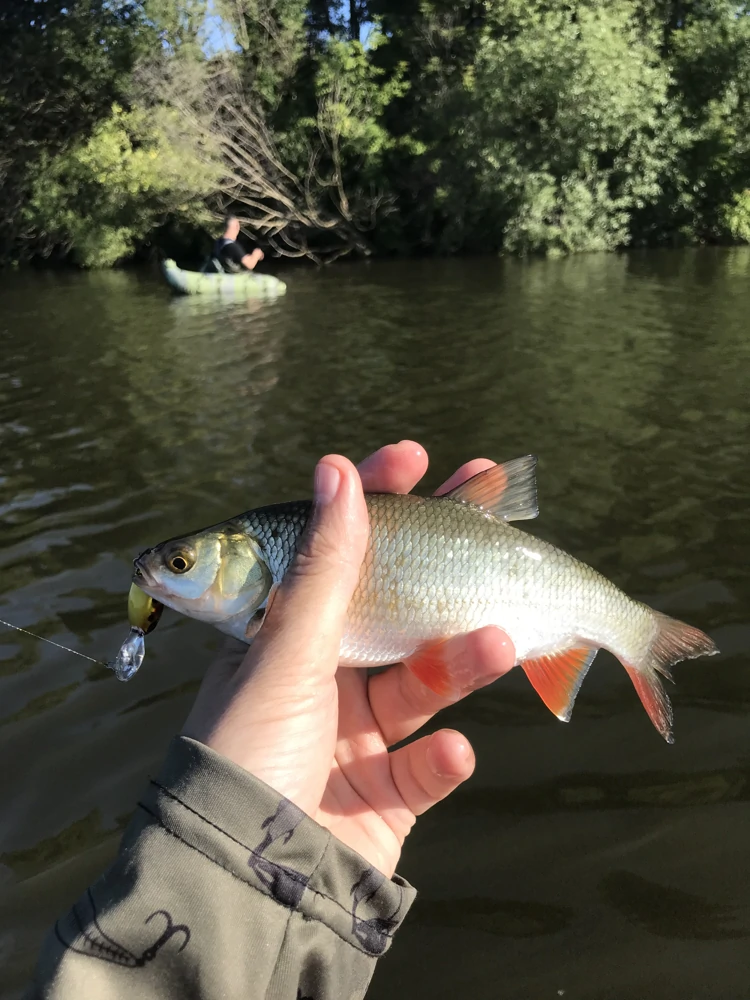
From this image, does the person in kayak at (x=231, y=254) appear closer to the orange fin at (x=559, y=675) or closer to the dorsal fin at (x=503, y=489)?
the dorsal fin at (x=503, y=489)

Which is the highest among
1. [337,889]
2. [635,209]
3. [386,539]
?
[635,209]

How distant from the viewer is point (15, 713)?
4.22 m

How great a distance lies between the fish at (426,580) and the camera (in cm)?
249

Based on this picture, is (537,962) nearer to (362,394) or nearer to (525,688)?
(525,688)

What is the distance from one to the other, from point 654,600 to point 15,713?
3985 mm

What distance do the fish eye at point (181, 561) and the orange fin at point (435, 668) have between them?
2.67 feet

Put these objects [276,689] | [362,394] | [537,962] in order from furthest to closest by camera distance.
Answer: [362,394]
[537,962]
[276,689]

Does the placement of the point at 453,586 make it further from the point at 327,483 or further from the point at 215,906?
the point at 215,906

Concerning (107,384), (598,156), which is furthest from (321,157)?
(107,384)

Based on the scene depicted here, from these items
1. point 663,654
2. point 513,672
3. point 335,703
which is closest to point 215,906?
point 335,703

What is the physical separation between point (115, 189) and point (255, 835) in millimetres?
33655

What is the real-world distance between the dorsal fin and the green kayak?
19417 mm

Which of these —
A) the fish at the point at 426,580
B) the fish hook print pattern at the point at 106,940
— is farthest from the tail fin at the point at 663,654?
the fish hook print pattern at the point at 106,940

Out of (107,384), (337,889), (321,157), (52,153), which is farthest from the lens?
(52,153)
